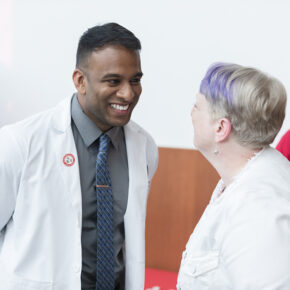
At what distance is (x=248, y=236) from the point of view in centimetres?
116

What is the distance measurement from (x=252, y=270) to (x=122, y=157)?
87 centimetres

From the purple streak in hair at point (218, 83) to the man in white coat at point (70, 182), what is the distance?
35cm

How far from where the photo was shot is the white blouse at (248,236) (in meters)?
1.13

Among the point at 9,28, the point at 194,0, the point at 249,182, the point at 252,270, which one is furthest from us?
the point at 9,28

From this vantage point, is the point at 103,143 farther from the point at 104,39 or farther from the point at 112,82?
the point at 104,39

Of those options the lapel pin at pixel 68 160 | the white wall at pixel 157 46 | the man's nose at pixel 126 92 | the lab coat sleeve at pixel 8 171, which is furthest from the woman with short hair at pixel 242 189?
the white wall at pixel 157 46

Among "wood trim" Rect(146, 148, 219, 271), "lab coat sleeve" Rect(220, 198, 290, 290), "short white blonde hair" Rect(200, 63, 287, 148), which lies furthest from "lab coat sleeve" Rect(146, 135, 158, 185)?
"wood trim" Rect(146, 148, 219, 271)

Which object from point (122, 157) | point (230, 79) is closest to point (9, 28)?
point (122, 157)

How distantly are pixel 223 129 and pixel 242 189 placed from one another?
208 millimetres

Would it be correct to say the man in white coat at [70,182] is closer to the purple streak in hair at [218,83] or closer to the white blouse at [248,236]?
the purple streak in hair at [218,83]

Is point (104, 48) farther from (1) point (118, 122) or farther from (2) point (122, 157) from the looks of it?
(2) point (122, 157)

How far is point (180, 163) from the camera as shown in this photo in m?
3.22

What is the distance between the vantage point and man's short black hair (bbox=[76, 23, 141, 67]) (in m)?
1.69

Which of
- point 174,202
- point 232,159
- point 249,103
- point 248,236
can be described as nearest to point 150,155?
point 232,159
